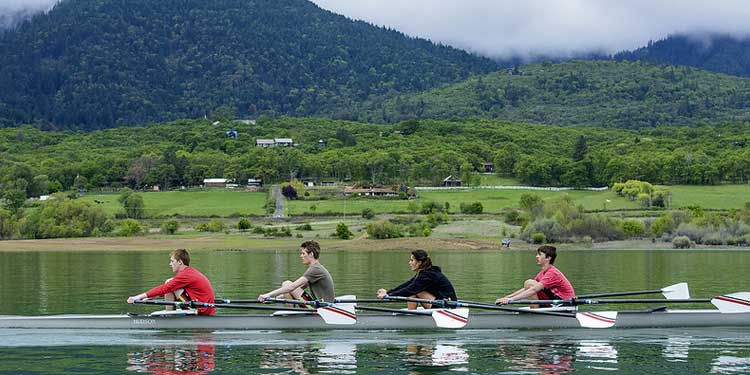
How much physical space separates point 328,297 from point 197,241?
71.7m

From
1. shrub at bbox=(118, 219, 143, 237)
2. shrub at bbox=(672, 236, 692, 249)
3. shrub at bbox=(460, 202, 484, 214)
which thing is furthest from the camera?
shrub at bbox=(460, 202, 484, 214)

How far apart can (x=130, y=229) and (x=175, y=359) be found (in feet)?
277

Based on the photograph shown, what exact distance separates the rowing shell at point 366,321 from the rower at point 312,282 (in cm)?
59

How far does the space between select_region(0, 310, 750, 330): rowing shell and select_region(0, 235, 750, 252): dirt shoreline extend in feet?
203

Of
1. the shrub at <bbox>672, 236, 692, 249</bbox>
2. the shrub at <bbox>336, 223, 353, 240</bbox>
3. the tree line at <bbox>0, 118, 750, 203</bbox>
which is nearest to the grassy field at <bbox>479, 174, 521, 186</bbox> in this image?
the tree line at <bbox>0, 118, 750, 203</bbox>

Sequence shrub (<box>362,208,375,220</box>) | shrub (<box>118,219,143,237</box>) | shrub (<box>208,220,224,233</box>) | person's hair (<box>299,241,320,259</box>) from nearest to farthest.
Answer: person's hair (<box>299,241,320,259</box>) < shrub (<box>118,219,143,237</box>) < shrub (<box>208,220,224,233</box>) < shrub (<box>362,208,375,220</box>)

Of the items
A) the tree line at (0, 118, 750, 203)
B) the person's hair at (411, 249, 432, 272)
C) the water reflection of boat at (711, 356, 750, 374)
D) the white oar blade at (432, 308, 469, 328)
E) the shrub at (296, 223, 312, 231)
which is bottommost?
the water reflection of boat at (711, 356, 750, 374)

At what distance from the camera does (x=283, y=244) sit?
3590 inches

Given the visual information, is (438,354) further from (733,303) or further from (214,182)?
(214,182)

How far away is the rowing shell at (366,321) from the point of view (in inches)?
939

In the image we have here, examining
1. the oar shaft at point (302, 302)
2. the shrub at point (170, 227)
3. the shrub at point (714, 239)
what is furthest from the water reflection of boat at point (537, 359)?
the shrub at point (170, 227)

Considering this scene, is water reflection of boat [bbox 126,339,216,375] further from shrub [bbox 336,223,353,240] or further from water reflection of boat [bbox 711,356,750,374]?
shrub [bbox 336,223,353,240]

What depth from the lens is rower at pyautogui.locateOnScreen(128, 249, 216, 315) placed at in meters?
23.4

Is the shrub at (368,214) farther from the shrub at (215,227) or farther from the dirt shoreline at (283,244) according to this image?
the dirt shoreline at (283,244)
